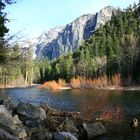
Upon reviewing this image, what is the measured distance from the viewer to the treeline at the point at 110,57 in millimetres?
124312

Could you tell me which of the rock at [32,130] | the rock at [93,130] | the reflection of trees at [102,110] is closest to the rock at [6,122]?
the rock at [32,130]

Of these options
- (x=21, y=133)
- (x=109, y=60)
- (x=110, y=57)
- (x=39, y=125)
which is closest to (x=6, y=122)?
(x=21, y=133)

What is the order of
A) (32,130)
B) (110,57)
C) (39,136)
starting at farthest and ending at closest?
1. (110,57)
2. (32,130)
3. (39,136)

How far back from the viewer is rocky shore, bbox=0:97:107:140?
72.9ft

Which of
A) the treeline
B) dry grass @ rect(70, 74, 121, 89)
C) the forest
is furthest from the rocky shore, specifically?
the treeline

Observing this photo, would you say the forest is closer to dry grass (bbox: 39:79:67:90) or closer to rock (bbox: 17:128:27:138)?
dry grass (bbox: 39:79:67:90)

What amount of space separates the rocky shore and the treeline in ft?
291

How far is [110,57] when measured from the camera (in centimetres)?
14475

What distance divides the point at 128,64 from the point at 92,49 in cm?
4367

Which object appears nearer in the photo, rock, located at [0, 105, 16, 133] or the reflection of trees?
rock, located at [0, 105, 16, 133]

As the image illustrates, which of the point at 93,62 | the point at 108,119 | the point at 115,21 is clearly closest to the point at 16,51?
the point at 108,119

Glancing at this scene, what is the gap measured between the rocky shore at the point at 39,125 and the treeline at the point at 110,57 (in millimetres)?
88581

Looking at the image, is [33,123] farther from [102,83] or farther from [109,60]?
[109,60]

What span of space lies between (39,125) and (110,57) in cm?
12142
